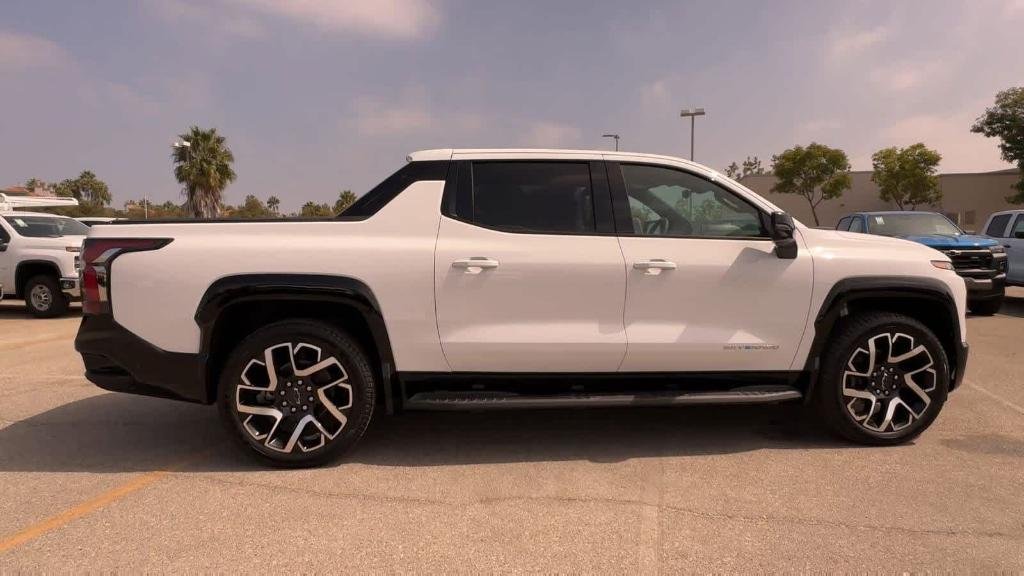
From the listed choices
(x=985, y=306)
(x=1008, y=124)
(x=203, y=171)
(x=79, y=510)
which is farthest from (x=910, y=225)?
(x=203, y=171)

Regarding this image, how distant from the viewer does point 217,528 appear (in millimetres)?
2539

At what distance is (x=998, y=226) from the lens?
1038 centimetres

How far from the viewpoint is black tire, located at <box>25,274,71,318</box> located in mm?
9023

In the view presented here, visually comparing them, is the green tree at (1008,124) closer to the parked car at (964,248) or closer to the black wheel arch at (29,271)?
the parked car at (964,248)

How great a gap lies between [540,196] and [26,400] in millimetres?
4363

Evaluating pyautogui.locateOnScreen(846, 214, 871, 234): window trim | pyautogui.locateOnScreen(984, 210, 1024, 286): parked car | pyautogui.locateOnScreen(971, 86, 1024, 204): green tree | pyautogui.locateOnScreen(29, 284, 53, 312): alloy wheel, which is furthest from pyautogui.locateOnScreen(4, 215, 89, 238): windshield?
pyautogui.locateOnScreen(971, 86, 1024, 204): green tree

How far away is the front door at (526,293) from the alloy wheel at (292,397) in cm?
66

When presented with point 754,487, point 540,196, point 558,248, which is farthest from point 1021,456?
point 540,196

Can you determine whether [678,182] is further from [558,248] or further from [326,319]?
[326,319]

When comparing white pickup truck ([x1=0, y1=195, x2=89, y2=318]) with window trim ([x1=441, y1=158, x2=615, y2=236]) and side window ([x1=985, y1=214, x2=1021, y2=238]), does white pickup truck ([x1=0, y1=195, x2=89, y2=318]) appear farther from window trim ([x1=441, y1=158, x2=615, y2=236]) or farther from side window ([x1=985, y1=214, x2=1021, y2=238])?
side window ([x1=985, y1=214, x2=1021, y2=238])

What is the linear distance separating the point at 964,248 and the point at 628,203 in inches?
314

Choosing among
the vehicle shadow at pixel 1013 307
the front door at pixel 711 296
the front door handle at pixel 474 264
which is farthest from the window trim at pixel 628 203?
the vehicle shadow at pixel 1013 307

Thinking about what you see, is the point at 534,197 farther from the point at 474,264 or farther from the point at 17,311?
the point at 17,311

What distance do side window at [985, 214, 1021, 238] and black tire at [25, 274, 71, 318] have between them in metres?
16.1
